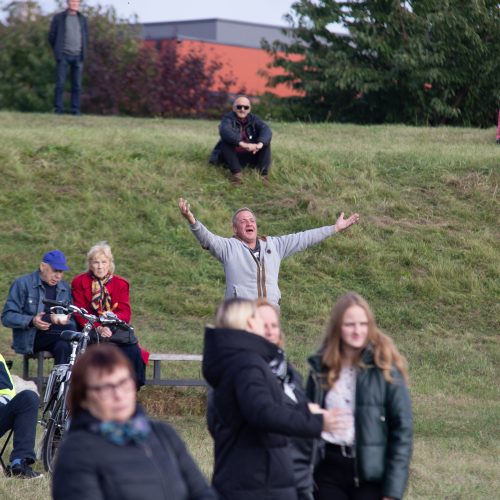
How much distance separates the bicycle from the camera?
28.3ft

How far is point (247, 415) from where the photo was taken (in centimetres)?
456

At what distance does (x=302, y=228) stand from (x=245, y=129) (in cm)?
163

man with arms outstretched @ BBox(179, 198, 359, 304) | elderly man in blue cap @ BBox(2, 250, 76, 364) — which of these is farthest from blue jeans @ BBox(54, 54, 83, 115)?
man with arms outstretched @ BBox(179, 198, 359, 304)

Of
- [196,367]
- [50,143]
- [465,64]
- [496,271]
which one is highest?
[465,64]

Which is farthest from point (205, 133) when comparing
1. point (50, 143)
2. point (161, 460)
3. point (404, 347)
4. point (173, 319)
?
point (161, 460)

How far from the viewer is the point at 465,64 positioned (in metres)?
26.5


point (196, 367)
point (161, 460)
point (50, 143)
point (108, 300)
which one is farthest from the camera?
point (50, 143)

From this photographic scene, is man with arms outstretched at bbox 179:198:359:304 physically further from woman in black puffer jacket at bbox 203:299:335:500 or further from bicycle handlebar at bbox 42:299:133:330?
woman in black puffer jacket at bbox 203:299:335:500

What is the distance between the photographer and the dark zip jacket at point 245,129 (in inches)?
622

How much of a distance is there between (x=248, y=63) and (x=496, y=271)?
26.5 meters

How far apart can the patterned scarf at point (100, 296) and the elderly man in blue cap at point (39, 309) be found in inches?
11.2

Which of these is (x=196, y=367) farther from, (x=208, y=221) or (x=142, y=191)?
(x=142, y=191)

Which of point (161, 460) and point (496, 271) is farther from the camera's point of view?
point (496, 271)

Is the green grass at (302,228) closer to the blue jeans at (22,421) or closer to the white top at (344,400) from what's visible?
the blue jeans at (22,421)
